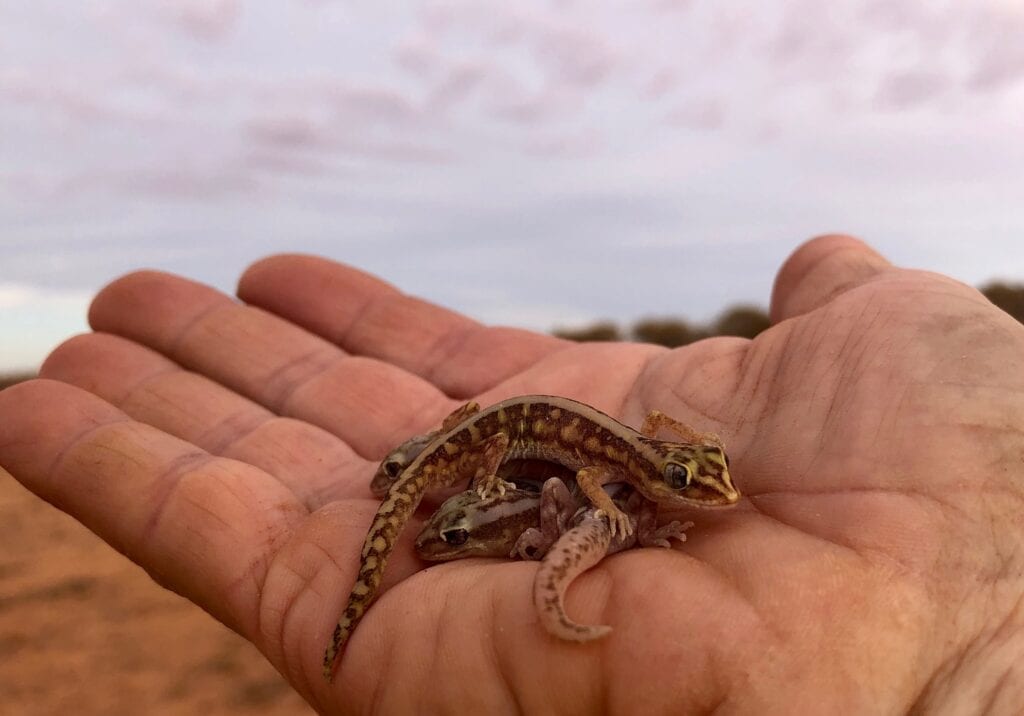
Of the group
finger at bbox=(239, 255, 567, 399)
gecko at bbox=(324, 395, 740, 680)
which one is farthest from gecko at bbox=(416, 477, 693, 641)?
finger at bbox=(239, 255, 567, 399)

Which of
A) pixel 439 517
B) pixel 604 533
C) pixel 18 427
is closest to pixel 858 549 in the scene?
pixel 604 533

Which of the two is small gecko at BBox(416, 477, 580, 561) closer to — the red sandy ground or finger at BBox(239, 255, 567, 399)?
finger at BBox(239, 255, 567, 399)

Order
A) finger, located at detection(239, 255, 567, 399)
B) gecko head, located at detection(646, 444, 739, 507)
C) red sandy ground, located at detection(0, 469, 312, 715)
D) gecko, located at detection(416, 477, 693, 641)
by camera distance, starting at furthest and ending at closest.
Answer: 1. red sandy ground, located at detection(0, 469, 312, 715)
2. finger, located at detection(239, 255, 567, 399)
3. gecko, located at detection(416, 477, 693, 641)
4. gecko head, located at detection(646, 444, 739, 507)

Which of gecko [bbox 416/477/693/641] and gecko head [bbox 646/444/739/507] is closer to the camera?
gecko head [bbox 646/444/739/507]

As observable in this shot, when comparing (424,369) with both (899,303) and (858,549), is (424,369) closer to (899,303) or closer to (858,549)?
(899,303)

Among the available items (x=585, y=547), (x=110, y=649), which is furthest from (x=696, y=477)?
(x=110, y=649)

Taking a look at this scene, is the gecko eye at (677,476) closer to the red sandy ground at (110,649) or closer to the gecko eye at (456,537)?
the gecko eye at (456,537)

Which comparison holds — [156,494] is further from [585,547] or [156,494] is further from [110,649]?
[110,649]
